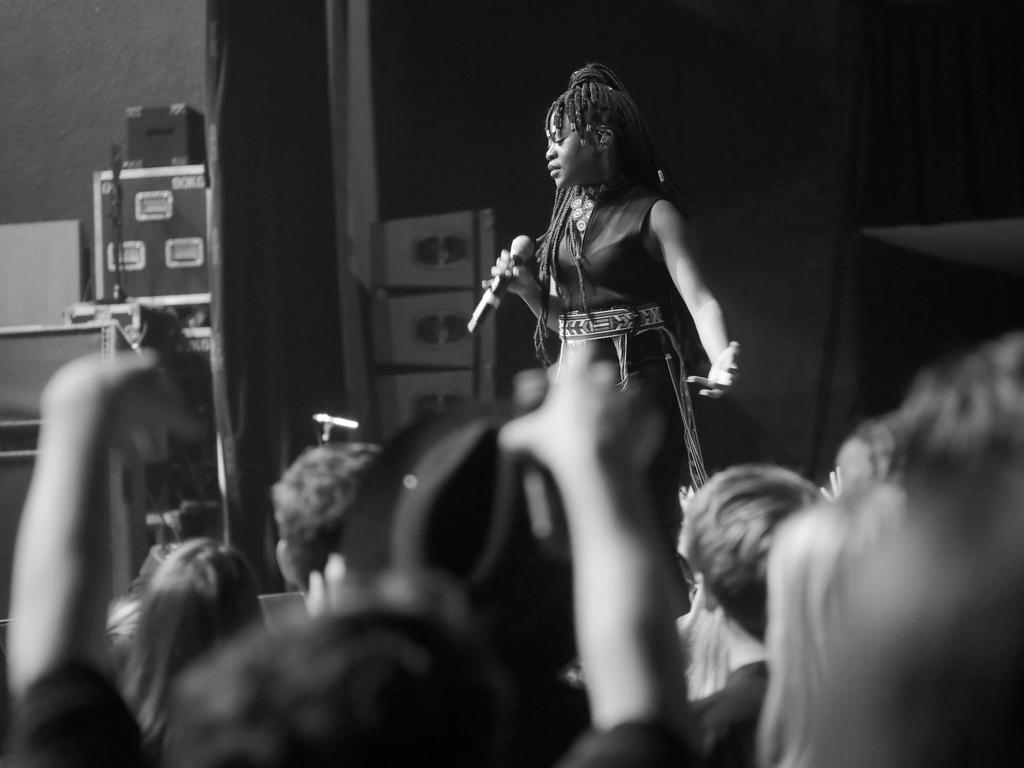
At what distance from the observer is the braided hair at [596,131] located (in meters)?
3.17

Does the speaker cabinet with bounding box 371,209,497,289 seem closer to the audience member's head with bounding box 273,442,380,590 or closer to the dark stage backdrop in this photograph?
the dark stage backdrop

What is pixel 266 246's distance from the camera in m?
4.89

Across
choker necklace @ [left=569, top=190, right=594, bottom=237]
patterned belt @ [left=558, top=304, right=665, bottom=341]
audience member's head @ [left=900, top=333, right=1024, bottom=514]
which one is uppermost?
choker necklace @ [left=569, top=190, right=594, bottom=237]

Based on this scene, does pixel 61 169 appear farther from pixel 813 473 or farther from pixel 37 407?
pixel 813 473

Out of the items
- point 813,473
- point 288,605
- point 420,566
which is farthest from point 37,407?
point 420,566

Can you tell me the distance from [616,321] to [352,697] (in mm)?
2358

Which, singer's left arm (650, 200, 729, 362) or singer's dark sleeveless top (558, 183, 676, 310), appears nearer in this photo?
singer's left arm (650, 200, 729, 362)

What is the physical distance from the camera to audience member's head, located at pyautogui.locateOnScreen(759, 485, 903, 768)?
1.15 metres

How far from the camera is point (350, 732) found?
0.72 meters

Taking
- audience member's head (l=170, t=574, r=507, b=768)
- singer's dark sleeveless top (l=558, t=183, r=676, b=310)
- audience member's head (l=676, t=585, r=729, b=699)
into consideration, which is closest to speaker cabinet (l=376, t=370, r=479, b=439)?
singer's dark sleeveless top (l=558, t=183, r=676, b=310)

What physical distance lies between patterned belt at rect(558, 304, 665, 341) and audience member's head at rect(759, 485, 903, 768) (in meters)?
1.80

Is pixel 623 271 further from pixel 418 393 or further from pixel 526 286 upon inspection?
pixel 418 393

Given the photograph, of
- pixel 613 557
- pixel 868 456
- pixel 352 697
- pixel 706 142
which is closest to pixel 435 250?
pixel 706 142

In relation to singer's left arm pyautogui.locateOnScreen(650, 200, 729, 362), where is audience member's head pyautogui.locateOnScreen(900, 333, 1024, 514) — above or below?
below
